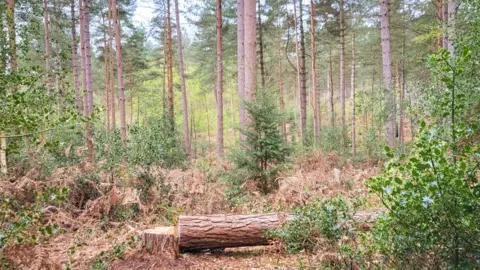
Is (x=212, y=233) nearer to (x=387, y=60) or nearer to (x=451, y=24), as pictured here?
(x=451, y=24)

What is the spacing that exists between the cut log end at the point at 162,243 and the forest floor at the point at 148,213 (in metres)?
0.08

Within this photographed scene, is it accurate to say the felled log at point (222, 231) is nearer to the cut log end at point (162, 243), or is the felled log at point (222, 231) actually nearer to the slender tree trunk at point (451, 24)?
the cut log end at point (162, 243)

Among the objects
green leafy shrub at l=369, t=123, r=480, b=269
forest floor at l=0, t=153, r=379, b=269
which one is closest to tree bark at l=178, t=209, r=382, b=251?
forest floor at l=0, t=153, r=379, b=269

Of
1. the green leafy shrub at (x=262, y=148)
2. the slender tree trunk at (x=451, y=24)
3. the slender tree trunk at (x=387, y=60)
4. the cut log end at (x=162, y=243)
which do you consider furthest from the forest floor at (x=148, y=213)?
the slender tree trunk at (x=451, y=24)

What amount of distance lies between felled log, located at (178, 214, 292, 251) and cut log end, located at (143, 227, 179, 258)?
105 mm

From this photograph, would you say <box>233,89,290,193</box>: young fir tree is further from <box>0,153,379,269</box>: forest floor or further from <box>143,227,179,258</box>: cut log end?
<box>143,227,179,258</box>: cut log end

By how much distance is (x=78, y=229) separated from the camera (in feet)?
15.6

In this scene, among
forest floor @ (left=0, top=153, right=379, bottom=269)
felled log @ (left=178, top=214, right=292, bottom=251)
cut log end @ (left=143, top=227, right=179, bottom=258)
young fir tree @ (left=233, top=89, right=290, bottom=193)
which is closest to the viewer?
forest floor @ (left=0, top=153, right=379, bottom=269)

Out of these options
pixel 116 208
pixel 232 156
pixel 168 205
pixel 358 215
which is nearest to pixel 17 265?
pixel 116 208

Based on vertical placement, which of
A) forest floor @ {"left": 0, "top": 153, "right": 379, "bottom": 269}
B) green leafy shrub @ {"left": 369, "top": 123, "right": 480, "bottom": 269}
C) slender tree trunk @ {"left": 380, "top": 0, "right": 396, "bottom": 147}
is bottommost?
forest floor @ {"left": 0, "top": 153, "right": 379, "bottom": 269}

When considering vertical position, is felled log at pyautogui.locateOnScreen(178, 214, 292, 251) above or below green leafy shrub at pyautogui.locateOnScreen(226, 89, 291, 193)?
below

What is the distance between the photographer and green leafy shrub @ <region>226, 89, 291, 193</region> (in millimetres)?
6180

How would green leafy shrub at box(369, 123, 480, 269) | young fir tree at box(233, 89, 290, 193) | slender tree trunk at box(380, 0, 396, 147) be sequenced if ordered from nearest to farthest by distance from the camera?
green leafy shrub at box(369, 123, 480, 269)
young fir tree at box(233, 89, 290, 193)
slender tree trunk at box(380, 0, 396, 147)

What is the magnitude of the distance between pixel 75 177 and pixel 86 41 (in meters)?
5.96
